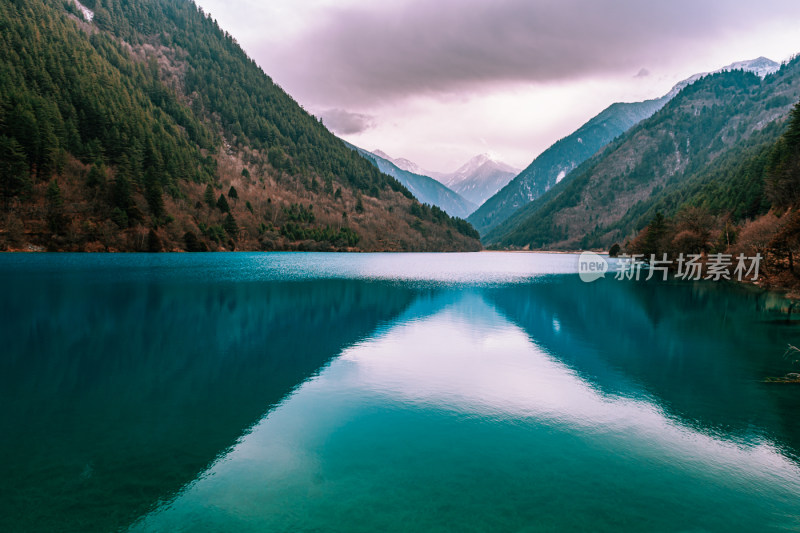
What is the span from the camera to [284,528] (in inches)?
378

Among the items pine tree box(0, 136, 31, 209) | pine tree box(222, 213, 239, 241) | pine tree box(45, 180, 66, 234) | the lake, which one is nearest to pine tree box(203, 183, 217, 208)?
pine tree box(222, 213, 239, 241)

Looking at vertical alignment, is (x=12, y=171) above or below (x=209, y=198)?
below

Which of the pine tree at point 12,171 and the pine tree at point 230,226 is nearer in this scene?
the pine tree at point 12,171

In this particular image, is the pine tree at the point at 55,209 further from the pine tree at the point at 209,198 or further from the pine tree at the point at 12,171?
the pine tree at the point at 209,198

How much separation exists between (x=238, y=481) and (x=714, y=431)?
17.8 metres

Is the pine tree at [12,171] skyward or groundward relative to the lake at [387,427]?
skyward

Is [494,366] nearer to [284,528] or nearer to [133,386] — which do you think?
[284,528]

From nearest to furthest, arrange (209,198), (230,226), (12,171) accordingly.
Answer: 1. (12,171)
2. (230,226)
3. (209,198)

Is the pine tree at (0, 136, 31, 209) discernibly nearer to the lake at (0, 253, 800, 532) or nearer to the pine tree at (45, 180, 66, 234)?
the pine tree at (45, 180, 66, 234)

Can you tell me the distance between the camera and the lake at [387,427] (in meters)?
10.5

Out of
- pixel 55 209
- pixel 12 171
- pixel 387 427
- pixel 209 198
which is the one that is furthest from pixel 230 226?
pixel 387 427

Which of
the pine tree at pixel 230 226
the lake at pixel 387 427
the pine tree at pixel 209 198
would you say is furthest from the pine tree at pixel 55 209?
the lake at pixel 387 427

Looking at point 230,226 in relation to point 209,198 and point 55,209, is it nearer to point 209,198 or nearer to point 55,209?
point 209,198

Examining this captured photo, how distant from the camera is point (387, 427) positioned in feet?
53.0
